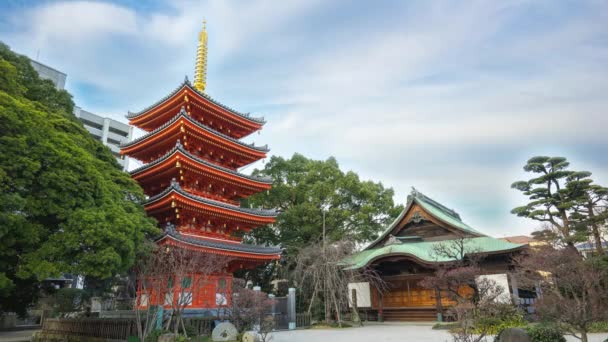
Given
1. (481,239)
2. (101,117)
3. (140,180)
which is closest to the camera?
(140,180)

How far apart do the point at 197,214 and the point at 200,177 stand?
198 centimetres

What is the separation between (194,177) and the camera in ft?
63.2

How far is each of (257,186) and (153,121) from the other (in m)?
7.19

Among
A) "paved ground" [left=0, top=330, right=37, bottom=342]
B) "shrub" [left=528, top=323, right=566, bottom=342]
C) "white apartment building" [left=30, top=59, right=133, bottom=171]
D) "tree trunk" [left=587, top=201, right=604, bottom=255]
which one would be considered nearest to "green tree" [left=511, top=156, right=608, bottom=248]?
"tree trunk" [left=587, top=201, right=604, bottom=255]

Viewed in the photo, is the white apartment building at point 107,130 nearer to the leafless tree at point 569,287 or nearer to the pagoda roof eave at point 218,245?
the pagoda roof eave at point 218,245

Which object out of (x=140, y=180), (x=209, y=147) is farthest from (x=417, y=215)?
(x=140, y=180)

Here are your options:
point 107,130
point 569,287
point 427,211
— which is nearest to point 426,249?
point 427,211

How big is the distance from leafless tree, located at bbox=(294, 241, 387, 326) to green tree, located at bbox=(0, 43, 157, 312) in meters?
10.1

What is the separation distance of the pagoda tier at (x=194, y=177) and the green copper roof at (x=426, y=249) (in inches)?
285

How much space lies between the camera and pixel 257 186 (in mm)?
21781

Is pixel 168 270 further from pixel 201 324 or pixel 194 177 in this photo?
pixel 194 177

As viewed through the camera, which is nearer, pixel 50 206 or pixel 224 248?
pixel 50 206

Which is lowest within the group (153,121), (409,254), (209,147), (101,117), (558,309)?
(558,309)

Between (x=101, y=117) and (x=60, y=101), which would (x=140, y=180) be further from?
(x=101, y=117)
